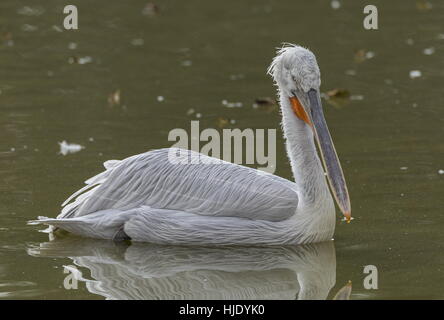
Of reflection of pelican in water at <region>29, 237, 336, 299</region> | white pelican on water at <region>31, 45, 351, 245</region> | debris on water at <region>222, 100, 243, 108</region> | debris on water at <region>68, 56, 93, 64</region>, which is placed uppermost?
debris on water at <region>68, 56, 93, 64</region>

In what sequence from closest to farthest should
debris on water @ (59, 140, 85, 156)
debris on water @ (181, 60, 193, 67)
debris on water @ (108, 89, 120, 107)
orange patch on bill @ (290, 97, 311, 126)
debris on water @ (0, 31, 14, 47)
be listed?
orange patch on bill @ (290, 97, 311, 126) < debris on water @ (59, 140, 85, 156) < debris on water @ (108, 89, 120, 107) < debris on water @ (181, 60, 193, 67) < debris on water @ (0, 31, 14, 47)

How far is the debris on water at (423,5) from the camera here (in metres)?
12.9

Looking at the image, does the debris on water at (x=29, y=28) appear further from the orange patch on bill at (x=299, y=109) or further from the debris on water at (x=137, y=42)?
the orange patch on bill at (x=299, y=109)

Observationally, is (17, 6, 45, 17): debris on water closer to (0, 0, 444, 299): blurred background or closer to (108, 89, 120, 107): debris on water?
(0, 0, 444, 299): blurred background

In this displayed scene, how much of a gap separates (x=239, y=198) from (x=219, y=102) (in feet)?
10.4

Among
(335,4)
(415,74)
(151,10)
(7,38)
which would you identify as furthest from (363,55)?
(7,38)

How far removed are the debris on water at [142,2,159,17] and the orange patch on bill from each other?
23.0 ft

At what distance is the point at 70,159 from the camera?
7480mm

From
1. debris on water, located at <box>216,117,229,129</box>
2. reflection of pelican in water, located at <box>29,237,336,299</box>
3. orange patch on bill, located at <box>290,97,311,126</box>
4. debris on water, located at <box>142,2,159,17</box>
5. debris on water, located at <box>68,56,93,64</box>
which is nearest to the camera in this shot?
reflection of pelican in water, located at <box>29,237,336,299</box>

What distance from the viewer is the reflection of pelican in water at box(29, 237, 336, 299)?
528 centimetres

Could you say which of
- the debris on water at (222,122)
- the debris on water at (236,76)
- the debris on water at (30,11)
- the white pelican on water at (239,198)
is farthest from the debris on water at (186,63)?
the white pelican on water at (239,198)

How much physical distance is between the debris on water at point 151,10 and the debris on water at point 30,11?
129 cm

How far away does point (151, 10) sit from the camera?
12938 mm

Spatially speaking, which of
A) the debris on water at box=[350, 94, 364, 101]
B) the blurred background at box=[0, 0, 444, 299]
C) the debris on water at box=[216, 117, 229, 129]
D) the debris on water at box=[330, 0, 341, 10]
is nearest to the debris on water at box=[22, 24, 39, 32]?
the blurred background at box=[0, 0, 444, 299]
